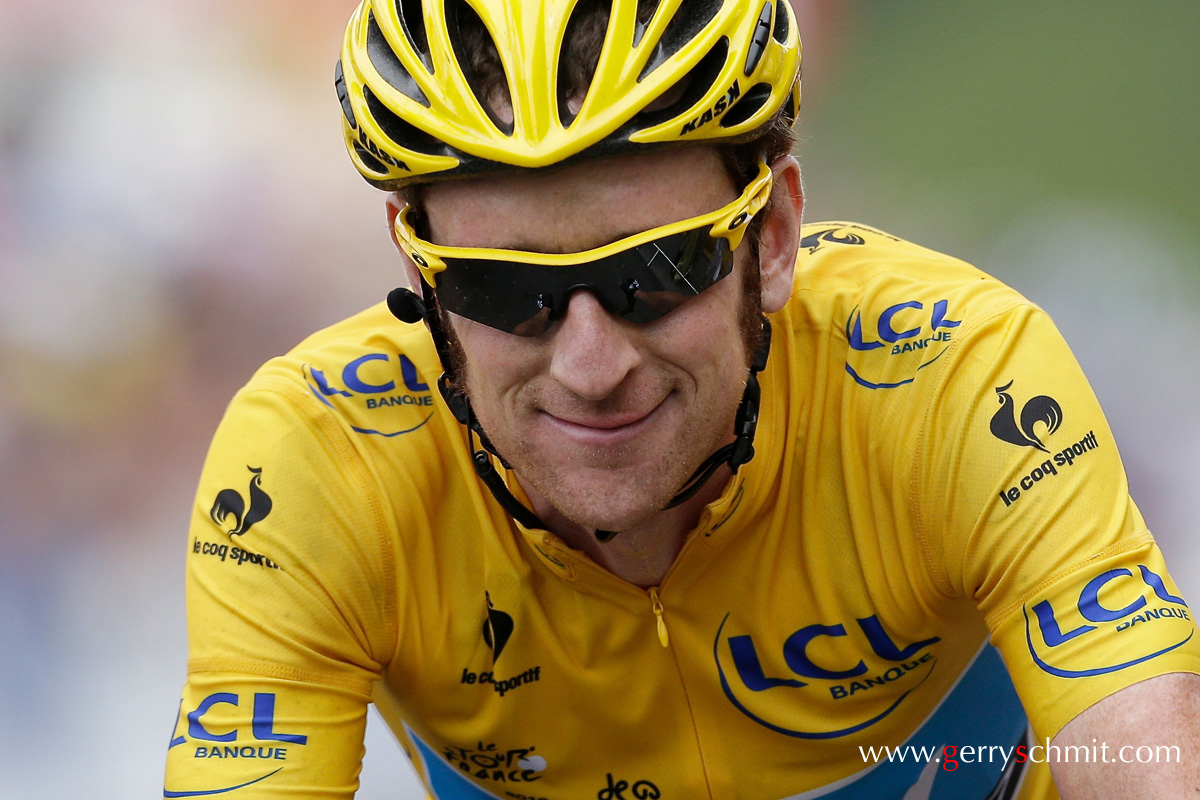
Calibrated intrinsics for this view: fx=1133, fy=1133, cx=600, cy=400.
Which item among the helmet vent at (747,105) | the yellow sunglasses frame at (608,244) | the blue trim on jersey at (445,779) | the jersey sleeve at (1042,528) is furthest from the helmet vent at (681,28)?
the blue trim on jersey at (445,779)

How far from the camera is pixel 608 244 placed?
1.73m

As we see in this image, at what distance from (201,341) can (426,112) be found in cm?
341

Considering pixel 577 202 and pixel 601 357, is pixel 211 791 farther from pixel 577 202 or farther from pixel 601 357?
pixel 577 202

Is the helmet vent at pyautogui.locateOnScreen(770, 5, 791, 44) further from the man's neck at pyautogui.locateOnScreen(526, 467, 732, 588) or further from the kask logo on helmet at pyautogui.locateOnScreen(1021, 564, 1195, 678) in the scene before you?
the kask logo on helmet at pyautogui.locateOnScreen(1021, 564, 1195, 678)

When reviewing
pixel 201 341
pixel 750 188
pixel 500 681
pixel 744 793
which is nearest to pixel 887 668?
pixel 744 793

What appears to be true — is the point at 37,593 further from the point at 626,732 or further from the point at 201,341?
the point at 626,732

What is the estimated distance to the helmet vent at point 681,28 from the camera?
1.84 metres

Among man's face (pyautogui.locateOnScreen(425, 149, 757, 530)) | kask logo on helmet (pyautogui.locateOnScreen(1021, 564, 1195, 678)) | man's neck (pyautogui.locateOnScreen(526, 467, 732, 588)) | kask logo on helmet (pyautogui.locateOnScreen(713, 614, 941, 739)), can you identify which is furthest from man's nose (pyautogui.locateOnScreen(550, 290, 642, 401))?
kask logo on helmet (pyautogui.locateOnScreen(1021, 564, 1195, 678))

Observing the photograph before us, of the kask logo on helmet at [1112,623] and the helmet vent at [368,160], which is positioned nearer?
the kask logo on helmet at [1112,623]

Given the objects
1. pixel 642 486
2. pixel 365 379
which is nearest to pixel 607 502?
pixel 642 486

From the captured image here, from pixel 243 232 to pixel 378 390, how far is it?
10.3 feet

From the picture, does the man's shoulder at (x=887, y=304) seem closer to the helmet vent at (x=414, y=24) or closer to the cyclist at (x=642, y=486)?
the cyclist at (x=642, y=486)

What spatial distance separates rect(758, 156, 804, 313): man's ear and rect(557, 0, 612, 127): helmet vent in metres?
0.43

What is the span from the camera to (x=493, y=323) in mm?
1806
